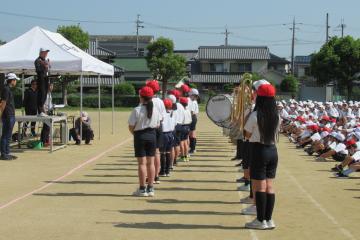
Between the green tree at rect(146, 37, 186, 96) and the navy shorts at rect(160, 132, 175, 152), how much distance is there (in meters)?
49.3

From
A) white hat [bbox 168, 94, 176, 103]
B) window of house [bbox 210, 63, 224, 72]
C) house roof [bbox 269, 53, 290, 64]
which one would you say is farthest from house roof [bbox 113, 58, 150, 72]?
white hat [bbox 168, 94, 176, 103]

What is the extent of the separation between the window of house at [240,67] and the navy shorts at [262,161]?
6851cm

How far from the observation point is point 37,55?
18.7 metres

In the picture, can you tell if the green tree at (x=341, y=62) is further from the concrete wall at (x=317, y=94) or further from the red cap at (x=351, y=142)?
the red cap at (x=351, y=142)

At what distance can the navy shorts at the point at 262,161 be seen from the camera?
7.74m

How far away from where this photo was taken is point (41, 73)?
17.8m

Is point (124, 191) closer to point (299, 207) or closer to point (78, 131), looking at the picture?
point (299, 207)

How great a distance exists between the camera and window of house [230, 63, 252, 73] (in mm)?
76125

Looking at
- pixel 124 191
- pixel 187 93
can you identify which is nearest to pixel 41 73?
pixel 187 93

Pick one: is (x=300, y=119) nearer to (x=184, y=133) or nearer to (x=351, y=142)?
(x=351, y=142)

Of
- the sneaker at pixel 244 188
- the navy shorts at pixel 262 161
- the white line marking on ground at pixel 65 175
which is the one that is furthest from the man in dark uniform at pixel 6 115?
the navy shorts at pixel 262 161

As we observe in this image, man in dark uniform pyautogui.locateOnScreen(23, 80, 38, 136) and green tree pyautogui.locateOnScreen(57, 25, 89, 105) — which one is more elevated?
green tree pyautogui.locateOnScreen(57, 25, 89, 105)

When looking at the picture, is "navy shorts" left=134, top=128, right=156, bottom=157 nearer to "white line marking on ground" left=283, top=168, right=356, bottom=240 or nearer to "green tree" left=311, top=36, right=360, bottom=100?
"white line marking on ground" left=283, top=168, right=356, bottom=240

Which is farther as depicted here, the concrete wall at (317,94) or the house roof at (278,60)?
the house roof at (278,60)
